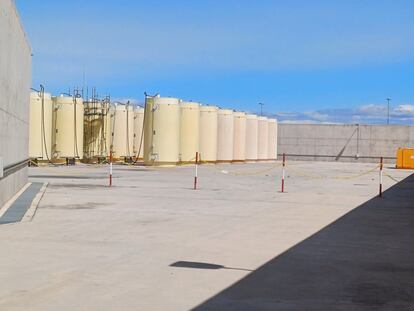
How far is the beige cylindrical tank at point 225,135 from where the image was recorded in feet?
170

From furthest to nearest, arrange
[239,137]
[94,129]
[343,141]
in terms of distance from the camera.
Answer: [343,141], [239,137], [94,129]

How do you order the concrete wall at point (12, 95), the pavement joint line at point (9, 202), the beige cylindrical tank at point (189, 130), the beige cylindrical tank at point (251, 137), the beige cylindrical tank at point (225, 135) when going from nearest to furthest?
the concrete wall at point (12, 95) < the pavement joint line at point (9, 202) < the beige cylindrical tank at point (189, 130) < the beige cylindrical tank at point (225, 135) < the beige cylindrical tank at point (251, 137)

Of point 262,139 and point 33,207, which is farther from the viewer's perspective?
point 262,139

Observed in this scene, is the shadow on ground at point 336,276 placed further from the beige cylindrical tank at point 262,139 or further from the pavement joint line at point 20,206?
the beige cylindrical tank at point 262,139

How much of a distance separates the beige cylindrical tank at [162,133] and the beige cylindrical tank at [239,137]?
12151 mm

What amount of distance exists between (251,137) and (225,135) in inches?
267

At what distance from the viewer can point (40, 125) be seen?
40.6 metres

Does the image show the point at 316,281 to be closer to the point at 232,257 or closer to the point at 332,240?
the point at 232,257

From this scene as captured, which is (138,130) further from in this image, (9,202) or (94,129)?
(9,202)

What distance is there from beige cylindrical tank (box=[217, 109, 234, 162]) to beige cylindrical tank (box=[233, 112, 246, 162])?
2030mm

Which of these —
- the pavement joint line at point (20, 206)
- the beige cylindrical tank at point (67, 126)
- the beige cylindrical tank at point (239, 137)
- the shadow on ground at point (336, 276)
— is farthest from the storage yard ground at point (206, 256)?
the beige cylindrical tank at point (239, 137)

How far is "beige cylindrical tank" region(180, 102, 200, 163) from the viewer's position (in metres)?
45.6

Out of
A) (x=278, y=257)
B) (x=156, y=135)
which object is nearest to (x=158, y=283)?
(x=278, y=257)

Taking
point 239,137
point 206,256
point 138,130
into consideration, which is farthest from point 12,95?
point 239,137
